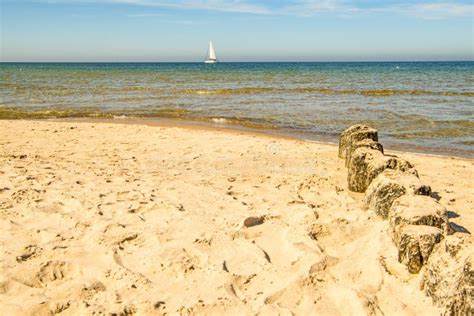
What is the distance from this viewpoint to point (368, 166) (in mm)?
5648

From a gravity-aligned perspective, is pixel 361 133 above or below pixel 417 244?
above

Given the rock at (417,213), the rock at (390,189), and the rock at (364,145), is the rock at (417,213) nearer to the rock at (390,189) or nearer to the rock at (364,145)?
the rock at (390,189)

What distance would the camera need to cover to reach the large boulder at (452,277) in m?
2.56

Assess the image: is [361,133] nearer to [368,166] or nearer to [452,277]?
[368,166]

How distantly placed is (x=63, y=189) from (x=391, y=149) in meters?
7.04

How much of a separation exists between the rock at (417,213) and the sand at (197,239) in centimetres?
25

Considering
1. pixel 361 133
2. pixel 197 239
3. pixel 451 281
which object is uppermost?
pixel 361 133

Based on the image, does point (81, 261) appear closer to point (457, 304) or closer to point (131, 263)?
point (131, 263)

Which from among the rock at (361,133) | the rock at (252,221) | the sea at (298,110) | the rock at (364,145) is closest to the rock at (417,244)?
the rock at (252,221)

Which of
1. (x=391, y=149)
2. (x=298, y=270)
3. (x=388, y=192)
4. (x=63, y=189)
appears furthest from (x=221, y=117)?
(x=298, y=270)

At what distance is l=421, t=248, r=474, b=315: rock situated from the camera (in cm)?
255

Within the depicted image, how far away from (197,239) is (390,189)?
209 cm

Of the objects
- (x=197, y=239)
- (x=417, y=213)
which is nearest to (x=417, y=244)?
(x=417, y=213)

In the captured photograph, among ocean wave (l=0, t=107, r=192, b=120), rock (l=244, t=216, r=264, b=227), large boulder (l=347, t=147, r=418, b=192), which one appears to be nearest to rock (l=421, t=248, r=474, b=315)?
rock (l=244, t=216, r=264, b=227)
